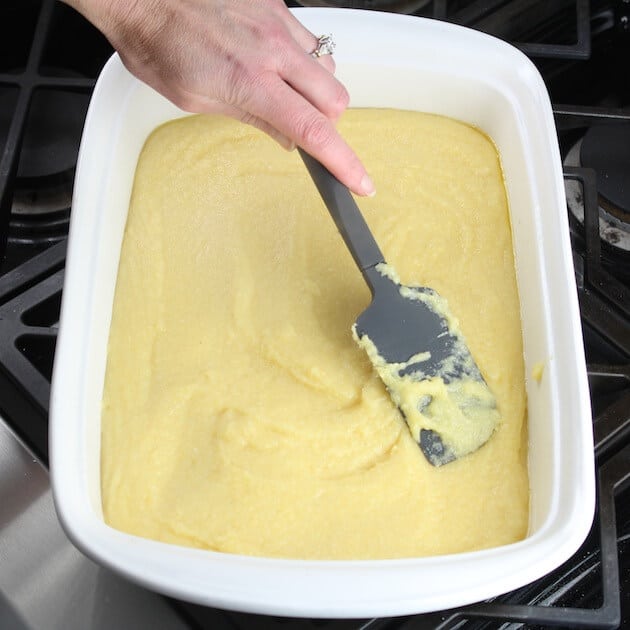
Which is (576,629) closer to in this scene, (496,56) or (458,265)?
(458,265)

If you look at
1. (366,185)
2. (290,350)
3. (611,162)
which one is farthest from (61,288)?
(611,162)

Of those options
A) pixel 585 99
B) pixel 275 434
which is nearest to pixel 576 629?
pixel 275 434

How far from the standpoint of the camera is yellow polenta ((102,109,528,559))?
0.97 m

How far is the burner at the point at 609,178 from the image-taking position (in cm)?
132

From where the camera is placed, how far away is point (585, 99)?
1.55 metres

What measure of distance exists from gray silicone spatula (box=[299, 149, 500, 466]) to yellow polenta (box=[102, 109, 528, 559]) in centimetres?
3

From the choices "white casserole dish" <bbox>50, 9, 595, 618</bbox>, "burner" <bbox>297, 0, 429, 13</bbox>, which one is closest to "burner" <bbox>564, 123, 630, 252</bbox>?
"white casserole dish" <bbox>50, 9, 595, 618</bbox>

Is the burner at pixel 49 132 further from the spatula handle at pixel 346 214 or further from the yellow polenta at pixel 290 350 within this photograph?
the spatula handle at pixel 346 214

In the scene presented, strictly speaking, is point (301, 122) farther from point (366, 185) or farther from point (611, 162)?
point (611, 162)

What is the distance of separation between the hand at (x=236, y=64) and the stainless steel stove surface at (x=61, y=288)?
367mm

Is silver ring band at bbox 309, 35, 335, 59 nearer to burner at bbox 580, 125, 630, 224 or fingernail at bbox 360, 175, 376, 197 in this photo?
fingernail at bbox 360, 175, 376, 197

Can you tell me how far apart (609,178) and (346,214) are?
22.7 inches

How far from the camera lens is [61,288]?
1157 millimetres

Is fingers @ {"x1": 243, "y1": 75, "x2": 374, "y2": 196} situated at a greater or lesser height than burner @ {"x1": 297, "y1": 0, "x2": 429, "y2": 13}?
greater
